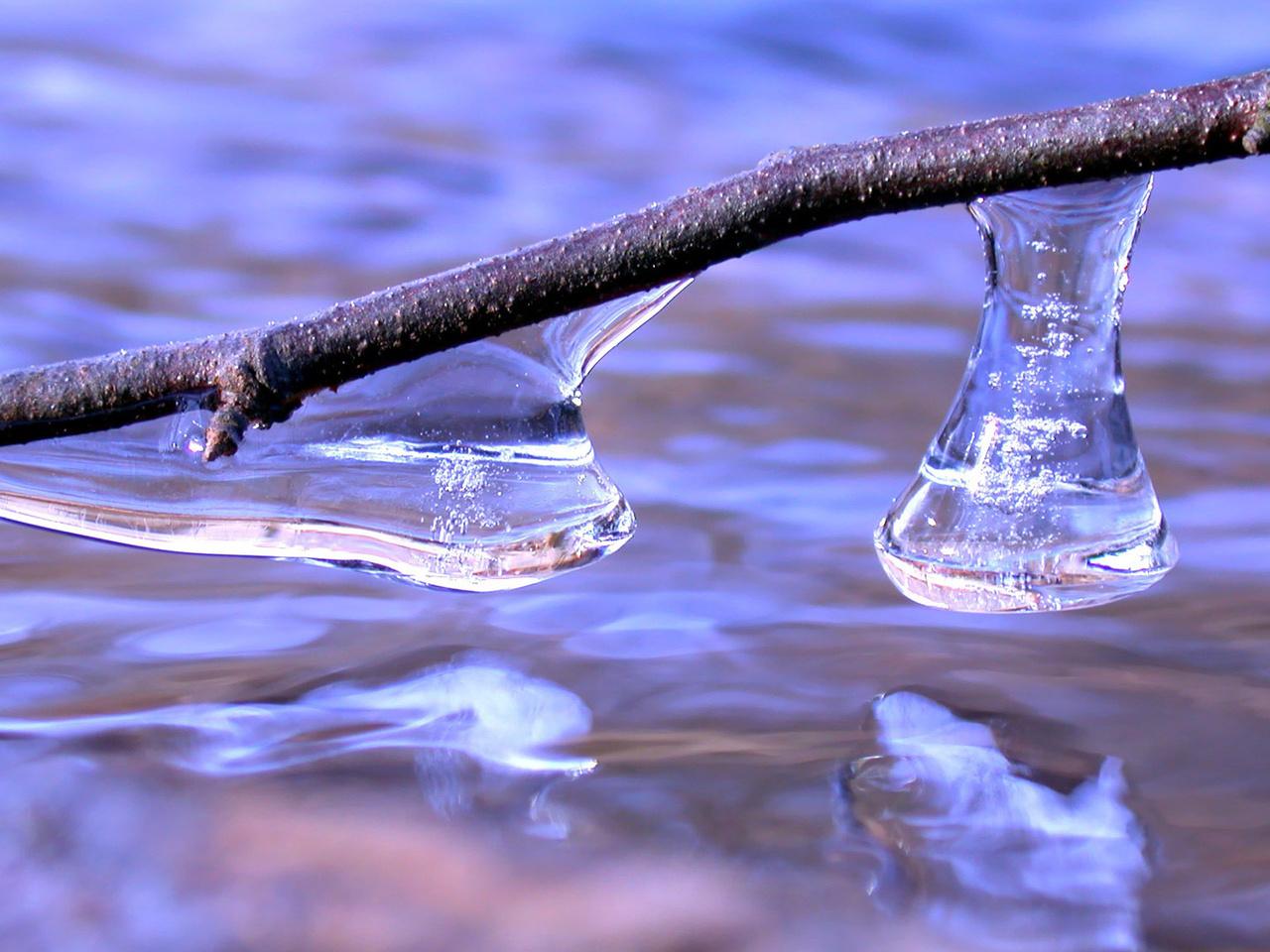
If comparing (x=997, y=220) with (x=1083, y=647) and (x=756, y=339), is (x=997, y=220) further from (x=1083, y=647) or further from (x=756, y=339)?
(x=756, y=339)

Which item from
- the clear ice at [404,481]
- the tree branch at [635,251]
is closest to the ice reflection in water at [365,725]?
the clear ice at [404,481]

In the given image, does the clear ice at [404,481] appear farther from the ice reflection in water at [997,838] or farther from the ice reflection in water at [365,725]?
the ice reflection in water at [997,838]

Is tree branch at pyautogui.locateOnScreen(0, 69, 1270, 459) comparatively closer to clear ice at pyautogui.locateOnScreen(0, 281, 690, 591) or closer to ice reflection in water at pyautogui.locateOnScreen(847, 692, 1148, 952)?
clear ice at pyautogui.locateOnScreen(0, 281, 690, 591)

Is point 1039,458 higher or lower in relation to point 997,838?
higher

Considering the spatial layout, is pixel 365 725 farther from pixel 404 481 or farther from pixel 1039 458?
pixel 1039 458

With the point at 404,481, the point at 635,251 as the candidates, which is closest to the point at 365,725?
the point at 404,481

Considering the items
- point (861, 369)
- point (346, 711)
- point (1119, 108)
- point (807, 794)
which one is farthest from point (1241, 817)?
Result: point (861, 369)

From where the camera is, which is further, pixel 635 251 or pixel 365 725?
pixel 365 725
